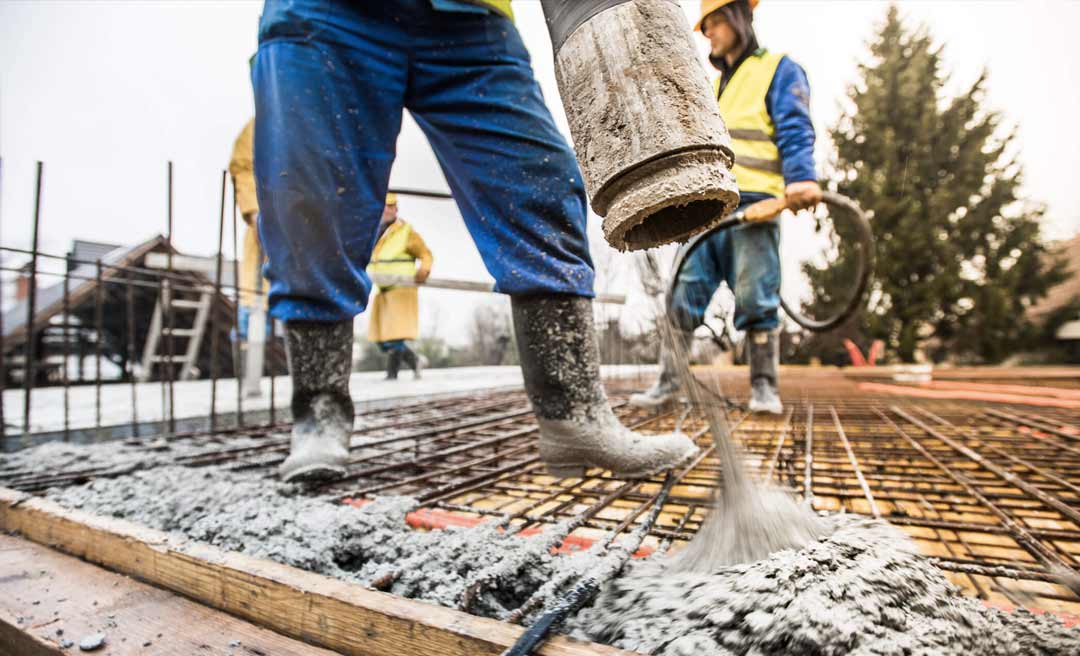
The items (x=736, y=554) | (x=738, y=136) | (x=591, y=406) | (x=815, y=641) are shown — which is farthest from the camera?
(x=738, y=136)

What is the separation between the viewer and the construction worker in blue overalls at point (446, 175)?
1116 millimetres

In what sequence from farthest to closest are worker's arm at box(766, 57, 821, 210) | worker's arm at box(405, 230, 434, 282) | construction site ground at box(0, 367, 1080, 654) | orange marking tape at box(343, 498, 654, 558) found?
worker's arm at box(405, 230, 434, 282)
worker's arm at box(766, 57, 821, 210)
orange marking tape at box(343, 498, 654, 558)
construction site ground at box(0, 367, 1080, 654)

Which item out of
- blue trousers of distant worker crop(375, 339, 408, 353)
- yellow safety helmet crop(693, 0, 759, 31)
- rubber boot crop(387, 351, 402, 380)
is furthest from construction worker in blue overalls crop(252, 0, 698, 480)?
rubber boot crop(387, 351, 402, 380)

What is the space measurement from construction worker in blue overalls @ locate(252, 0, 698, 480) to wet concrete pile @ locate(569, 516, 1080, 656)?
1.85 feet

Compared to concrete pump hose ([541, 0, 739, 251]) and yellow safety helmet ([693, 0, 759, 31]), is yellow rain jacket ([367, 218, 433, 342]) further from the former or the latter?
concrete pump hose ([541, 0, 739, 251])

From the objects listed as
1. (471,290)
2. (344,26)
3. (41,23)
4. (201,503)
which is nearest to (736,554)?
(201,503)

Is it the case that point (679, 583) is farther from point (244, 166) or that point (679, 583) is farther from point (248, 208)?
point (248, 208)

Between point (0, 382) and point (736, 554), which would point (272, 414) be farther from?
point (736, 554)

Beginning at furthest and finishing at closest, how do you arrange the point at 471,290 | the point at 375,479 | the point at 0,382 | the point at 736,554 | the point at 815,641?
the point at 471,290 < the point at 0,382 < the point at 375,479 < the point at 736,554 < the point at 815,641

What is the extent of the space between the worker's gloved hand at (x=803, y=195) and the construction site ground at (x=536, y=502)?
0.93 metres

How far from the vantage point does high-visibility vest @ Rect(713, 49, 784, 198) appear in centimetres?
249

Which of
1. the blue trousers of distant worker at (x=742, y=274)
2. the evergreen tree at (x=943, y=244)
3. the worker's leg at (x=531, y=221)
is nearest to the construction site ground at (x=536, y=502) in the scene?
the worker's leg at (x=531, y=221)

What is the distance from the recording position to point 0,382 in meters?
1.70

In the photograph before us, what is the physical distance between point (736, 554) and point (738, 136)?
2327 mm
